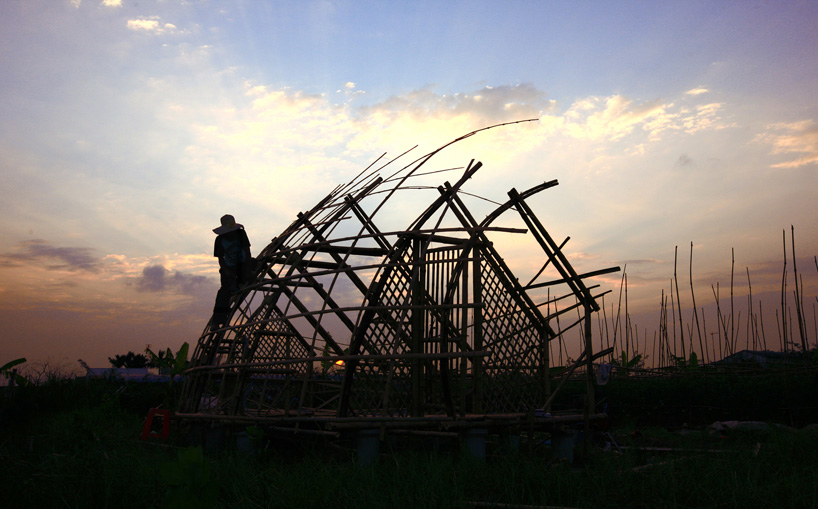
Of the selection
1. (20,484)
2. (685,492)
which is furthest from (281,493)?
(685,492)

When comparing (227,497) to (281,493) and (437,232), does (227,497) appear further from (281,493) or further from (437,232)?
(437,232)

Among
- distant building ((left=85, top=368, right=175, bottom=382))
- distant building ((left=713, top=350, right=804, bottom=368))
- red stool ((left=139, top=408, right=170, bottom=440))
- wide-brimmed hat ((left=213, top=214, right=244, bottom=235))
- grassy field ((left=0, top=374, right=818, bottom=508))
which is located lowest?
grassy field ((left=0, top=374, right=818, bottom=508))

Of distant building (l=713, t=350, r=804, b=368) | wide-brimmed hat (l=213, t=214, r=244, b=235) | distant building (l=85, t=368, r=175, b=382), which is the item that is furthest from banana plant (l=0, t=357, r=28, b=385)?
distant building (l=713, t=350, r=804, b=368)

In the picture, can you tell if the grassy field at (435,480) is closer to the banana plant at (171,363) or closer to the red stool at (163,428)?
the red stool at (163,428)

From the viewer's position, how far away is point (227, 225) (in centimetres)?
759

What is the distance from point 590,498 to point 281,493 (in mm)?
2089

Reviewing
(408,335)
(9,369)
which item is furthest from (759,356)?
(9,369)

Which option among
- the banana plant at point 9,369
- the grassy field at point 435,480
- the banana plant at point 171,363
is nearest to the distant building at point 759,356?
the grassy field at point 435,480

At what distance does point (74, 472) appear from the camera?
5.34 m

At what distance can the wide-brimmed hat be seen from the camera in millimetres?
7497

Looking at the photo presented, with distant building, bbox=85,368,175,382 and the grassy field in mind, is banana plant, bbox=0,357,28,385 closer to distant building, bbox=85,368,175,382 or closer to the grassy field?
distant building, bbox=85,368,175,382

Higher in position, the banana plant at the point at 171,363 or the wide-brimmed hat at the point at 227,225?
the wide-brimmed hat at the point at 227,225

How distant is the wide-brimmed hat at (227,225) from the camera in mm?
7497

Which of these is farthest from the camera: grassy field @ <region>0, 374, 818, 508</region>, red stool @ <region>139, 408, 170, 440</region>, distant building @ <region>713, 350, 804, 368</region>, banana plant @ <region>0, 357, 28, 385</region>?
distant building @ <region>713, 350, 804, 368</region>
